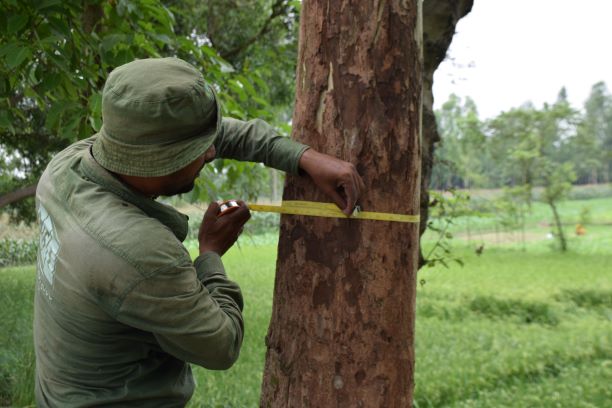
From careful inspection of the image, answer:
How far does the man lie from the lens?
1243mm

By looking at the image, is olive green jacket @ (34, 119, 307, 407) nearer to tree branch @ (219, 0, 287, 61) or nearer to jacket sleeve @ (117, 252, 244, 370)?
jacket sleeve @ (117, 252, 244, 370)

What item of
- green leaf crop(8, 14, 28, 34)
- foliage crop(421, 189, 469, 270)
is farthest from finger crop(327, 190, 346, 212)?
foliage crop(421, 189, 469, 270)

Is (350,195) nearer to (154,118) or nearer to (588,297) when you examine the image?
(154,118)

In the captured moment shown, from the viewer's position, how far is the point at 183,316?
49.7 inches

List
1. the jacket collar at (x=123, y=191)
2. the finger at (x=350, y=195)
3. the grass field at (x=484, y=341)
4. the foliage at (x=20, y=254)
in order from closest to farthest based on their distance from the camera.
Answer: the jacket collar at (x=123, y=191), the finger at (x=350, y=195), the grass field at (x=484, y=341), the foliage at (x=20, y=254)

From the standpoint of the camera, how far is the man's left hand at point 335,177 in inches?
59.4

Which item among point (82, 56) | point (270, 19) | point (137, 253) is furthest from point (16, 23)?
point (270, 19)

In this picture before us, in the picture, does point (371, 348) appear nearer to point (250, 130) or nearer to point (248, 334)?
point (250, 130)

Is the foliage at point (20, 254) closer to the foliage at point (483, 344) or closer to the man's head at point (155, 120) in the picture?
the foliage at point (483, 344)

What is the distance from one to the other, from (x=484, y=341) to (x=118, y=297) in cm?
566

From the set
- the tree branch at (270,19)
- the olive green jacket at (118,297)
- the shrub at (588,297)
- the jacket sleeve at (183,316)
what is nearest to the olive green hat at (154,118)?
the olive green jacket at (118,297)

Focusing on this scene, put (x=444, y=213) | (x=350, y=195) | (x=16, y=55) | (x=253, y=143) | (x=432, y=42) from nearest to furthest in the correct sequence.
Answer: (x=350, y=195) → (x=253, y=143) → (x=16, y=55) → (x=432, y=42) → (x=444, y=213)

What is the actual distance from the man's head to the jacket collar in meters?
0.03

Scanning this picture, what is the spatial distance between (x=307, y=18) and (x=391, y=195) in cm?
57
